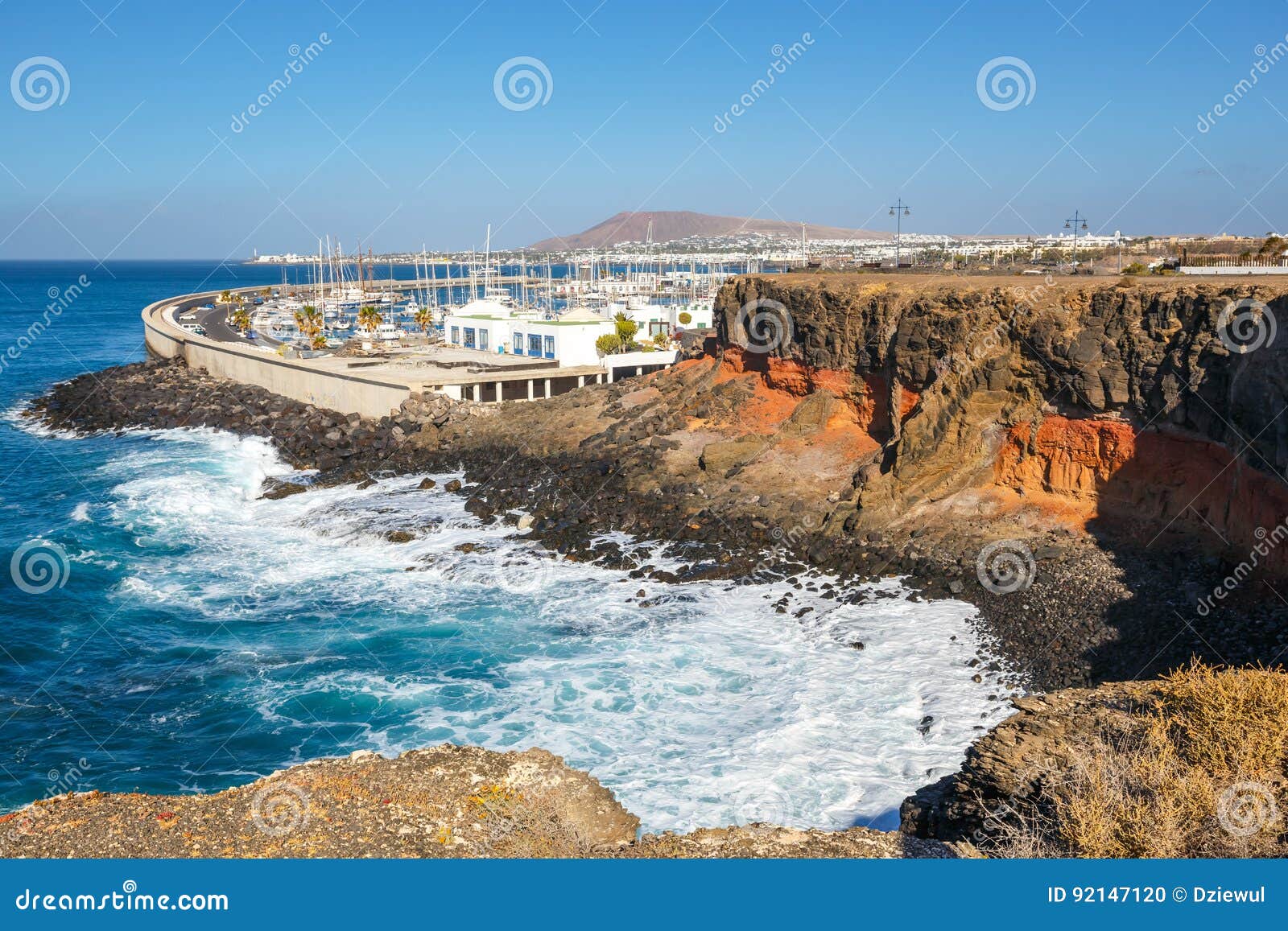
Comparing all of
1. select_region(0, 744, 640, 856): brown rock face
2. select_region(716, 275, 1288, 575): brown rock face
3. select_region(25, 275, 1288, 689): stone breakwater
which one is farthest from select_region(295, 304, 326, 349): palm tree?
select_region(0, 744, 640, 856): brown rock face

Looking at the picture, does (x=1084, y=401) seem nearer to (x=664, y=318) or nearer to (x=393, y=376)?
(x=393, y=376)

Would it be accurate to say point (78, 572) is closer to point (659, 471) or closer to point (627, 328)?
point (659, 471)

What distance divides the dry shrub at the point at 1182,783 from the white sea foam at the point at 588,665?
6135 millimetres

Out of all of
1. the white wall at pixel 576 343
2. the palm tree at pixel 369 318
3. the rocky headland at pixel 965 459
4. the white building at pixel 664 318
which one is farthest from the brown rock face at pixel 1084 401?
the palm tree at pixel 369 318

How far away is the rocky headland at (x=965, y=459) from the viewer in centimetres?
2267

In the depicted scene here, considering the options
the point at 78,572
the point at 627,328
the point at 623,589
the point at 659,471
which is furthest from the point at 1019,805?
the point at 627,328

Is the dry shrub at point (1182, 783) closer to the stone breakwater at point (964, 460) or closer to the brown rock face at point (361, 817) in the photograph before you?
the brown rock face at point (361, 817)

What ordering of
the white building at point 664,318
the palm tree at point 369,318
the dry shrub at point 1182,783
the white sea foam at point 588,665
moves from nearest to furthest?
the dry shrub at point 1182,783
the white sea foam at point 588,665
the palm tree at point 369,318
the white building at point 664,318

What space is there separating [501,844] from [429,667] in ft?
36.9

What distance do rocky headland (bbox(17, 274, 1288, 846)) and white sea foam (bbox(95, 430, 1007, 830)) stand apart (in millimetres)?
1947

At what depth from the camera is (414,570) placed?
2953 centimetres

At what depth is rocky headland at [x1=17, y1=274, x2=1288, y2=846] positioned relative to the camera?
74.4 ft

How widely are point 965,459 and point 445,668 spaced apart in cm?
1710

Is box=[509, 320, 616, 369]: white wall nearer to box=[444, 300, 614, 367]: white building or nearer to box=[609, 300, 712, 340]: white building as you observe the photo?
box=[444, 300, 614, 367]: white building
